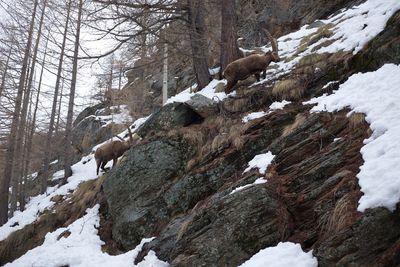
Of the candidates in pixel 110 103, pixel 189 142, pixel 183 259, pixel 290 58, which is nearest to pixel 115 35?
pixel 189 142

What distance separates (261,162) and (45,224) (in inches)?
317

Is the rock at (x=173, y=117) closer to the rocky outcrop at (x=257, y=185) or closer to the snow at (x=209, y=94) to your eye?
the rocky outcrop at (x=257, y=185)

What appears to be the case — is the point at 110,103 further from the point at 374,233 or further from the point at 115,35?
the point at 374,233

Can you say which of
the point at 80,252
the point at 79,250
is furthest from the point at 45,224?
the point at 80,252

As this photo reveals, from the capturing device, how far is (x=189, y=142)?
826 cm

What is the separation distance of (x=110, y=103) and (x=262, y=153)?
75.6 feet

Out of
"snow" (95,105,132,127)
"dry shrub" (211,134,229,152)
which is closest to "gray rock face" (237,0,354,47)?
"dry shrub" (211,134,229,152)

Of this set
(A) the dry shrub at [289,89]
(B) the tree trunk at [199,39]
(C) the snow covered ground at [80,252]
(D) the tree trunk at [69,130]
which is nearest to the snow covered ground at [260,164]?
(A) the dry shrub at [289,89]

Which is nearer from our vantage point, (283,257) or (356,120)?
(283,257)

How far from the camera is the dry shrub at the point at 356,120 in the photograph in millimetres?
5355

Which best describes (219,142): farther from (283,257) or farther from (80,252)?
(80,252)

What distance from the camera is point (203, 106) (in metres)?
8.77

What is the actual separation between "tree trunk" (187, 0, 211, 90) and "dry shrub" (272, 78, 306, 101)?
3078 mm

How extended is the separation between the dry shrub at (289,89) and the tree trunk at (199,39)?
10.1 ft
